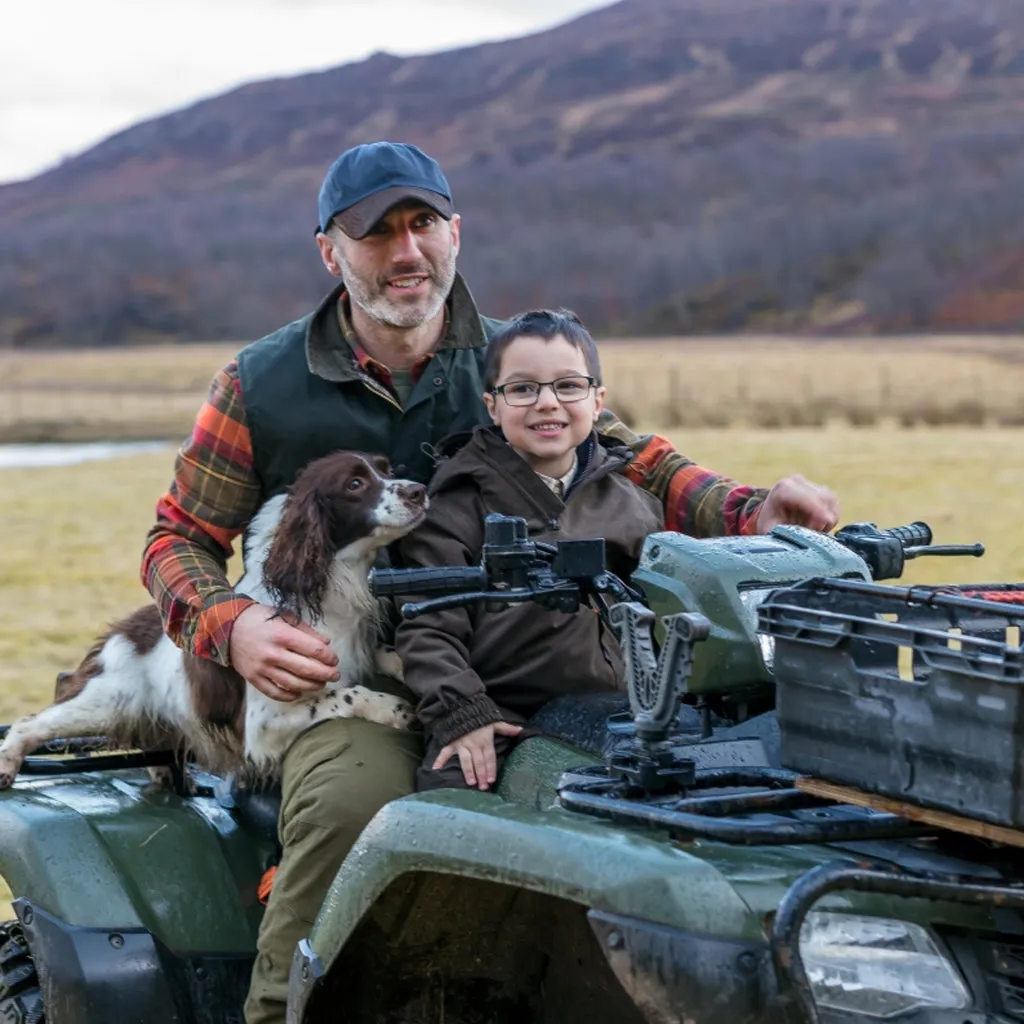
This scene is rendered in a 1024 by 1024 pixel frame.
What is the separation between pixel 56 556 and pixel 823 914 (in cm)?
1723

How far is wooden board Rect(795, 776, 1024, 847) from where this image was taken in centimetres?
239

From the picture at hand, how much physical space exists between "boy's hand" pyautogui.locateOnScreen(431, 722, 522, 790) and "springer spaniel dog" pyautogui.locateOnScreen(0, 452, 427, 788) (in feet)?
1.62

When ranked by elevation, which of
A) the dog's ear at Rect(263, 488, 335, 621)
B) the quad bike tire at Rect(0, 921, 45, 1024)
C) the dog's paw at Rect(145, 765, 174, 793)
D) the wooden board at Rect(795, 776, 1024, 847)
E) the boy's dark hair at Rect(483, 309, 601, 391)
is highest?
the boy's dark hair at Rect(483, 309, 601, 391)

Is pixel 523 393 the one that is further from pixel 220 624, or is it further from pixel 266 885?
pixel 266 885

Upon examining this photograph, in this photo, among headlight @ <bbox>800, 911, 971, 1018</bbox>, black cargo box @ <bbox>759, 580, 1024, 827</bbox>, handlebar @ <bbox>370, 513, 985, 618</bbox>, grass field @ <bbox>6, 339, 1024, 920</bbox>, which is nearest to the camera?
black cargo box @ <bbox>759, 580, 1024, 827</bbox>

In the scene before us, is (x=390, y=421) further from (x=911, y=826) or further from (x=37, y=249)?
(x=37, y=249)

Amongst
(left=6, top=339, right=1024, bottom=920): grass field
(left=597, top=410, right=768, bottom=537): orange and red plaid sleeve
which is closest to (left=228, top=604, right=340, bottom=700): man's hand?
(left=597, top=410, right=768, bottom=537): orange and red plaid sleeve

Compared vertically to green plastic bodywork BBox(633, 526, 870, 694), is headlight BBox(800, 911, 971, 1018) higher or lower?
lower

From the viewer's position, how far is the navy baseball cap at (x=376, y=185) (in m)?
4.18

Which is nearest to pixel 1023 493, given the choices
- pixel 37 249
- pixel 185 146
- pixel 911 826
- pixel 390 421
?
pixel 390 421

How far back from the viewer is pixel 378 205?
4.18 m

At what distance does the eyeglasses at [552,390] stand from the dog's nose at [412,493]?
0.30 metres

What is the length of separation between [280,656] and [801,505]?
3.74 ft

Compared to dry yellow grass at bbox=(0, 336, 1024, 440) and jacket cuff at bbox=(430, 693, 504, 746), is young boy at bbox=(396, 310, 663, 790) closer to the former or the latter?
jacket cuff at bbox=(430, 693, 504, 746)
